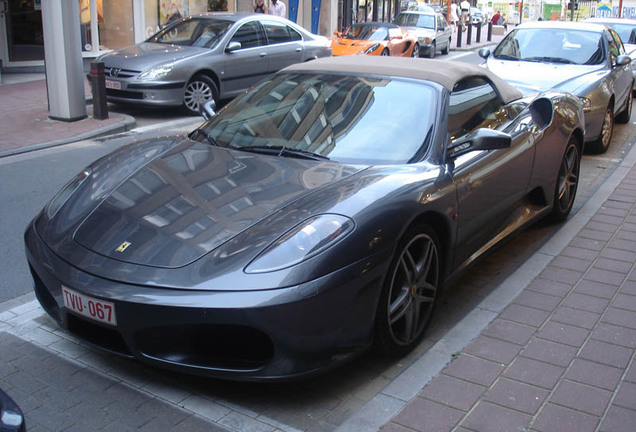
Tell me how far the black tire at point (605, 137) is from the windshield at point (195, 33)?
6.03m

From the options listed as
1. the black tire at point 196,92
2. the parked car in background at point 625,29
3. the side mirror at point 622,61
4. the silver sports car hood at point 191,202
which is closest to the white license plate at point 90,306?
the silver sports car hood at point 191,202

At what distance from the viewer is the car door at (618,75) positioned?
9430mm

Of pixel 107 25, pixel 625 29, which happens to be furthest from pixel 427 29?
pixel 107 25

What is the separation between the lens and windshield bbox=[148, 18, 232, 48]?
1157cm

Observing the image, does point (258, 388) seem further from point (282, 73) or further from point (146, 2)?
point (146, 2)

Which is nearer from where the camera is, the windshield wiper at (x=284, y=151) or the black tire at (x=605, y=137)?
the windshield wiper at (x=284, y=151)

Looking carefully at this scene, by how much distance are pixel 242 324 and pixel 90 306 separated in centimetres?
71

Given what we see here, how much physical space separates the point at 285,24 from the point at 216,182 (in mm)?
9791

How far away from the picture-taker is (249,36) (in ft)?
39.3

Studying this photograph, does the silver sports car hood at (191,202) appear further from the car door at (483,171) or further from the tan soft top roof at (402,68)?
the tan soft top roof at (402,68)

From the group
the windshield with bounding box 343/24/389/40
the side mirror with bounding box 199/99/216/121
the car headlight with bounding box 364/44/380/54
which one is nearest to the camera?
the side mirror with bounding box 199/99/216/121

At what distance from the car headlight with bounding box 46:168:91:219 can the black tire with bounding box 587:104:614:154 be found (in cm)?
689

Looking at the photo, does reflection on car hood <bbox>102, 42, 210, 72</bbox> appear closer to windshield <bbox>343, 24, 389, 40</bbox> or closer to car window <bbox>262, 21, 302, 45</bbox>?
car window <bbox>262, 21, 302, 45</bbox>

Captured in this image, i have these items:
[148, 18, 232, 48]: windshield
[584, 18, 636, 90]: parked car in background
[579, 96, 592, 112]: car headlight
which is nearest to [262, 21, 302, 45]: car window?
[148, 18, 232, 48]: windshield
